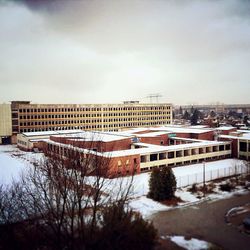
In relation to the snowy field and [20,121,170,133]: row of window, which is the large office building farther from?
the snowy field

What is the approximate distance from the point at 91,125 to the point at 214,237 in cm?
7401

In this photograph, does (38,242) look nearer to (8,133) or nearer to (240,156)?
(240,156)

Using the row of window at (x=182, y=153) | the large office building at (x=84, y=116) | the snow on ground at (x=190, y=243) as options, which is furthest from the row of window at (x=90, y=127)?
the snow on ground at (x=190, y=243)

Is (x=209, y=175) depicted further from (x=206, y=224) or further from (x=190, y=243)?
(x=190, y=243)

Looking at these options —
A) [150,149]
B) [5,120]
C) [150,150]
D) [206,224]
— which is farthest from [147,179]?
[5,120]

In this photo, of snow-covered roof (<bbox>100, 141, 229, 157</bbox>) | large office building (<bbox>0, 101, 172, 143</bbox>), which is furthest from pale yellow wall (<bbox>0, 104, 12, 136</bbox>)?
snow-covered roof (<bbox>100, 141, 229, 157</bbox>)

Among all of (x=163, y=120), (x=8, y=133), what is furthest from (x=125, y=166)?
(x=163, y=120)

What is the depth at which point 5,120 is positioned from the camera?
7669 centimetres

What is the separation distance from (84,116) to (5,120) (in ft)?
76.5

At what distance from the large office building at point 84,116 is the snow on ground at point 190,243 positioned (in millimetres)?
68013

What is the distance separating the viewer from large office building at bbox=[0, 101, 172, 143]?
7988 centimetres

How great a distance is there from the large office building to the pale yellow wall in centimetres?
81

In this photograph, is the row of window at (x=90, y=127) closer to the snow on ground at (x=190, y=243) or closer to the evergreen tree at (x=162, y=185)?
the evergreen tree at (x=162, y=185)

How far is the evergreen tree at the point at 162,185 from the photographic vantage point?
2545 centimetres
